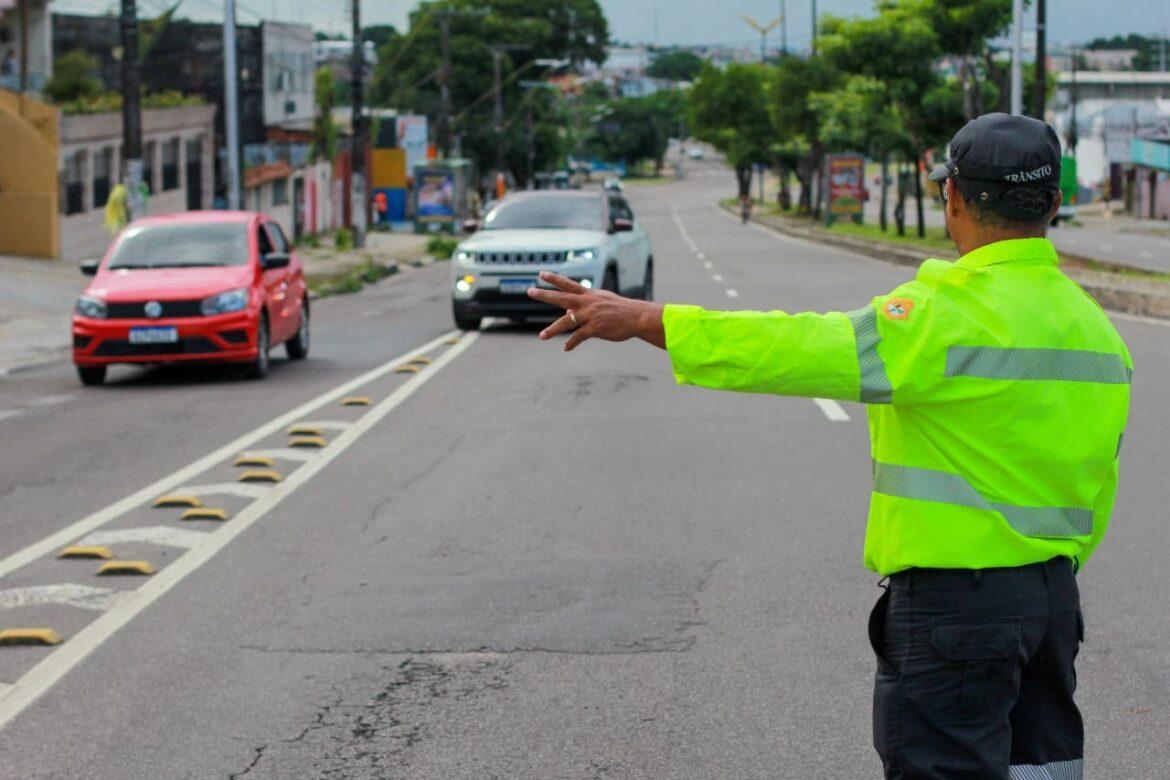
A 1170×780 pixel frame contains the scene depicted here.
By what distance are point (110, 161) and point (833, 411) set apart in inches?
1275

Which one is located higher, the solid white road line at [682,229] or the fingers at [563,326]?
the fingers at [563,326]

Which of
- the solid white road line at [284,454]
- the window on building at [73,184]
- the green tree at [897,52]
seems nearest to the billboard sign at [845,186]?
the green tree at [897,52]

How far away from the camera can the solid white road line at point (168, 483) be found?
9.00 metres

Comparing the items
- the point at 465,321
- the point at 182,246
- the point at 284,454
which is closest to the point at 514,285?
the point at 465,321

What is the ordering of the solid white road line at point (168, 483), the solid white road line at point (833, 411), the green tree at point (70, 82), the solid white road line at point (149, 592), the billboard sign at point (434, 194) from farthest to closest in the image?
the billboard sign at point (434, 194)
the green tree at point (70, 82)
the solid white road line at point (833, 411)
the solid white road line at point (168, 483)
the solid white road line at point (149, 592)

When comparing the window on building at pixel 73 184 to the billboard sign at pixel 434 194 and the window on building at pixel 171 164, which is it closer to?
the window on building at pixel 171 164

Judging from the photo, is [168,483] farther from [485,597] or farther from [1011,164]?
[1011,164]

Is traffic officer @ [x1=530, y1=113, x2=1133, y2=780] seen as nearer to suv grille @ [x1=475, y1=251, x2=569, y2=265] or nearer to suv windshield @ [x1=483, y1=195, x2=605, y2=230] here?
suv grille @ [x1=475, y1=251, x2=569, y2=265]

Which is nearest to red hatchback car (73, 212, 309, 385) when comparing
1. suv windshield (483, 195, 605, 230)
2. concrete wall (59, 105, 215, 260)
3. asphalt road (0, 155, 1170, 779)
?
asphalt road (0, 155, 1170, 779)

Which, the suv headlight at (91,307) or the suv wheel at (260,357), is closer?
the suv headlight at (91,307)

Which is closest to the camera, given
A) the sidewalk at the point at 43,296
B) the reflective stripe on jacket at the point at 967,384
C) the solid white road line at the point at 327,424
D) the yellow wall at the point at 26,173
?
the reflective stripe on jacket at the point at 967,384

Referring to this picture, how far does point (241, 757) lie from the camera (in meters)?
5.68

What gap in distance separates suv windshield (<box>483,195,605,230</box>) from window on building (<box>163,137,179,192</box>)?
2643cm

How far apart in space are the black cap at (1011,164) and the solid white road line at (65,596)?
513 centimetres
